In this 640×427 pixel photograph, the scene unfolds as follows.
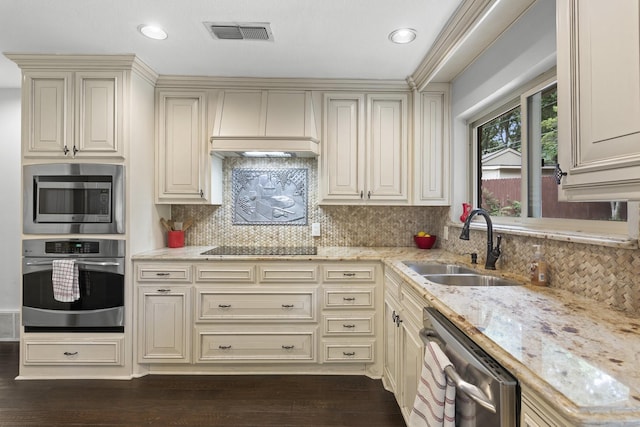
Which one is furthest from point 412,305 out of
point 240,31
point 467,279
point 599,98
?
point 240,31

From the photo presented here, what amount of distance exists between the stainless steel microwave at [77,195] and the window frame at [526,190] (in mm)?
2744

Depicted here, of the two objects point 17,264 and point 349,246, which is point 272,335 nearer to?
point 349,246

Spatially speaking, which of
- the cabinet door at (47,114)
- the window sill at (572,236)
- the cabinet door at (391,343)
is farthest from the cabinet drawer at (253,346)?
the cabinet door at (47,114)

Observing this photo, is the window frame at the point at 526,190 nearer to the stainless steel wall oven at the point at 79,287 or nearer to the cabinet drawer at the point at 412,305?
the cabinet drawer at the point at 412,305

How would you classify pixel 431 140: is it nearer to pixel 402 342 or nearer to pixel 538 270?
pixel 538 270

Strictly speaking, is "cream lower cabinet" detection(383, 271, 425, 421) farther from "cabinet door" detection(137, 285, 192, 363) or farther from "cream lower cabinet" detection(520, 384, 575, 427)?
"cabinet door" detection(137, 285, 192, 363)

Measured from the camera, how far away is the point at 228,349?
8.62 feet

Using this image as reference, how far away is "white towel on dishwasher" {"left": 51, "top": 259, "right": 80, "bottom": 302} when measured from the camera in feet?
8.16

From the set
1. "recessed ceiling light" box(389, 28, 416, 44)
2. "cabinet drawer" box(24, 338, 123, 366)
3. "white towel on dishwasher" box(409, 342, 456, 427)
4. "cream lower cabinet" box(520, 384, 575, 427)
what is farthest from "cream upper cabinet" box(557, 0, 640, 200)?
"cabinet drawer" box(24, 338, 123, 366)

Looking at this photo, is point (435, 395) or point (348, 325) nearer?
point (435, 395)

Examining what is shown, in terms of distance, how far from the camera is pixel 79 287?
8.29 ft

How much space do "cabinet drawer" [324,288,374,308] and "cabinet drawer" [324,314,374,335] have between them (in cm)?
9

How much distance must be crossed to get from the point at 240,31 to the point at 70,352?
8.62 feet

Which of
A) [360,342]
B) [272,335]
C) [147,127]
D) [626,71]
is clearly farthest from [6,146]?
[626,71]
